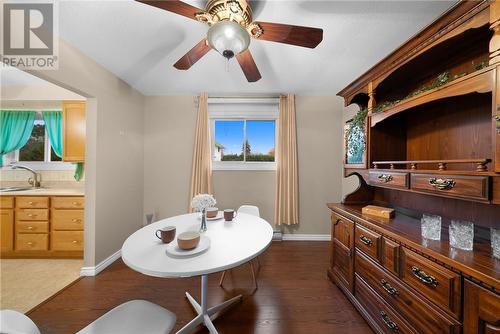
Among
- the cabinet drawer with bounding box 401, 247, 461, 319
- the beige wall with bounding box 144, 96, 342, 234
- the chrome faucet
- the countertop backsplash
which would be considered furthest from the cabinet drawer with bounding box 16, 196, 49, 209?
the cabinet drawer with bounding box 401, 247, 461, 319

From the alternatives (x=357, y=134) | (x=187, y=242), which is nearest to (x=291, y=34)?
(x=357, y=134)

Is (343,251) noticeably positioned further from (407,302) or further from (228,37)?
(228,37)

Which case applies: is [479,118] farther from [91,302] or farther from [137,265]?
[91,302]

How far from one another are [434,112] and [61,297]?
11.7ft

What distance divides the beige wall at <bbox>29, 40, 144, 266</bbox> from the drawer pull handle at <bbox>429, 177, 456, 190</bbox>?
295cm

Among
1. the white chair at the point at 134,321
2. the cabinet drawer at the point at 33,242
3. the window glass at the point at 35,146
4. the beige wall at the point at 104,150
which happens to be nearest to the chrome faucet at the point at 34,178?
the window glass at the point at 35,146

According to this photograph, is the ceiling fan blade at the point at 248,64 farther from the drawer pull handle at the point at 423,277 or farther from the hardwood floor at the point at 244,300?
the hardwood floor at the point at 244,300

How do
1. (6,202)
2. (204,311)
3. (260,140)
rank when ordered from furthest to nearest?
(260,140) < (6,202) < (204,311)

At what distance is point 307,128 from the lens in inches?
119

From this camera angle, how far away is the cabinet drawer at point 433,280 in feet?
2.85

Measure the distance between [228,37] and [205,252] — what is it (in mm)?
1270

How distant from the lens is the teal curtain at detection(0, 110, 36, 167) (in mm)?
2920

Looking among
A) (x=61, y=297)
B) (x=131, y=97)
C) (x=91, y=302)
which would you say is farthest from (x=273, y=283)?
(x=131, y=97)

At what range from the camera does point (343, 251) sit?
177cm
